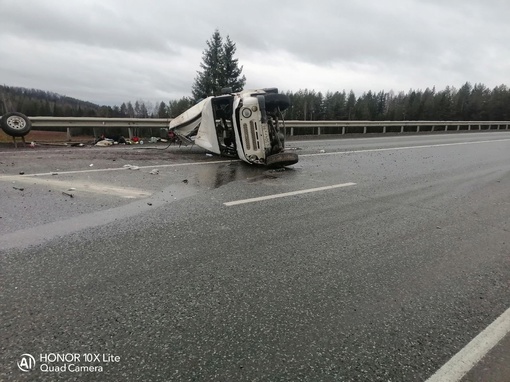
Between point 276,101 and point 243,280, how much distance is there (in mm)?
5805

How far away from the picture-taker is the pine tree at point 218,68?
113ft

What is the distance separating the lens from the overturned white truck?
721 centimetres

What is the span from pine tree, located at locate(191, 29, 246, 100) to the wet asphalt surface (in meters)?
31.2

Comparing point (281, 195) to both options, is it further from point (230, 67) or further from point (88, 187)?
point (230, 67)

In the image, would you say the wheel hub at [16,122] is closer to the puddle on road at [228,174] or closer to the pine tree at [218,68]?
the puddle on road at [228,174]

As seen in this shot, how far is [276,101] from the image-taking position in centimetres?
755

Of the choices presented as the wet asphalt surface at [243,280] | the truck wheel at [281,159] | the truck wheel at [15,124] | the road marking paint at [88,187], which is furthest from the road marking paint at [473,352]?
the truck wheel at [15,124]

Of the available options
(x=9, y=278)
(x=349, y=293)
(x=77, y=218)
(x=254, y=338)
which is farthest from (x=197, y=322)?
(x=77, y=218)

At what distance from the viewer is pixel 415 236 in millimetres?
3549

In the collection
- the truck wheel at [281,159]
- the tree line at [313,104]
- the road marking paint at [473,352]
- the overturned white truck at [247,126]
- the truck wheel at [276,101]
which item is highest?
the tree line at [313,104]

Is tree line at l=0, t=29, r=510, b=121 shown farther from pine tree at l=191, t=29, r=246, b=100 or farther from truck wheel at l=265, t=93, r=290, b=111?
truck wheel at l=265, t=93, r=290, b=111

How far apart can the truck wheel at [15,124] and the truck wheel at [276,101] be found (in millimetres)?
6948

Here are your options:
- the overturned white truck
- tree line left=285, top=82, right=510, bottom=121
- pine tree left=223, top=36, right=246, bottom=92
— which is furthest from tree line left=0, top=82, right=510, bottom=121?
the overturned white truck

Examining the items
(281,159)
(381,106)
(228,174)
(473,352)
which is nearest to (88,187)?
(228,174)
